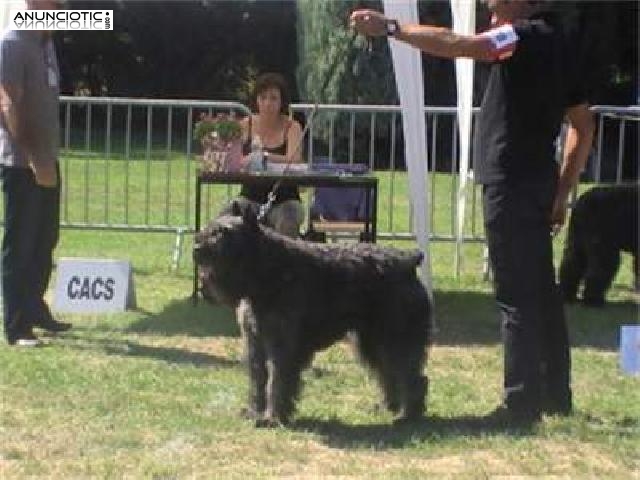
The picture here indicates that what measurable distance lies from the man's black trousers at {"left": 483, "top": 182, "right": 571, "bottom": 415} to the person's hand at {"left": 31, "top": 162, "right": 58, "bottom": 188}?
253 cm

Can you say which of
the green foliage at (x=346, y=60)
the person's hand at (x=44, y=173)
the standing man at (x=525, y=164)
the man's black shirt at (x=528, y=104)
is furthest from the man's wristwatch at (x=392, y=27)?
the green foliage at (x=346, y=60)

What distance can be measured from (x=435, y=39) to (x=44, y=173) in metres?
2.63

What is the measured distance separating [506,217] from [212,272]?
A: 1215 millimetres

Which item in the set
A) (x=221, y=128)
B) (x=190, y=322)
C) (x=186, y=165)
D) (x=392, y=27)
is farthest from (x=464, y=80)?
(x=186, y=165)

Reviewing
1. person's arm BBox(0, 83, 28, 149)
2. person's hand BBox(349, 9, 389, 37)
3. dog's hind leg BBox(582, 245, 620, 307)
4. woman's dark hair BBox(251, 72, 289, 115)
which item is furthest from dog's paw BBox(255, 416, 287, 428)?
dog's hind leg BBox(582, 245, 620, 307)

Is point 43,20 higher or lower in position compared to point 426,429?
higher

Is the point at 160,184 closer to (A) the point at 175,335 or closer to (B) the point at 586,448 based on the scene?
(A) the point at 175,335

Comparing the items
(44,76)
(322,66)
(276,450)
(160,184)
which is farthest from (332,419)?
(322,66)

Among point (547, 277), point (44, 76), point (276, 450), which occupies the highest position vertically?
point (44, 76)

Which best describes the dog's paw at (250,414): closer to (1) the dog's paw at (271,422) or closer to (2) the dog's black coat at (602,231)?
(1) the dog's paw at (271,422)

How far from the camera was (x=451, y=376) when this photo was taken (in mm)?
6020

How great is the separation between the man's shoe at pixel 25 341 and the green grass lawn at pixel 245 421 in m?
0.14

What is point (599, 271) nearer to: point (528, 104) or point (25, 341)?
point (528, 104)

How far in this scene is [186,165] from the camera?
37.4 ft
